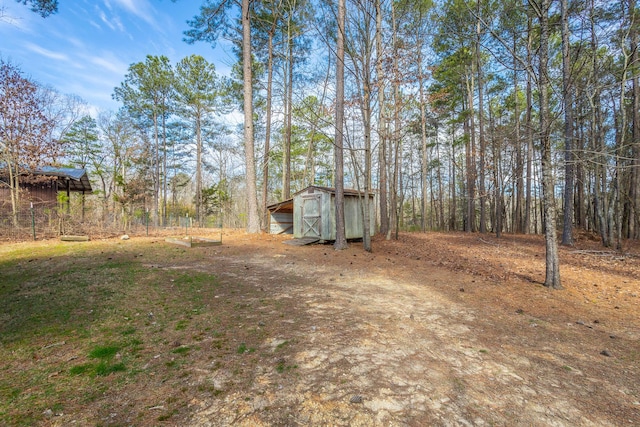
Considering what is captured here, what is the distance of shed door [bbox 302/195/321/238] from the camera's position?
1113cm

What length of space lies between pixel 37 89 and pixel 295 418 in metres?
17.1

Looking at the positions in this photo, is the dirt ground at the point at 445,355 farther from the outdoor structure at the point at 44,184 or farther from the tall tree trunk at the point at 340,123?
the outdoor structure at the point at 44,184

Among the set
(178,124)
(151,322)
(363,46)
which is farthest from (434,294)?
(178,124)

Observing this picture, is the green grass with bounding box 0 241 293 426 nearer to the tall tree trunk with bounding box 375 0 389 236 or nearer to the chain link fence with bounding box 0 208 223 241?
the chain link fence with bounding box 0 208 223 241

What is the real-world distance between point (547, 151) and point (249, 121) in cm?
1056

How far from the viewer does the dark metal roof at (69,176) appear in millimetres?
13528

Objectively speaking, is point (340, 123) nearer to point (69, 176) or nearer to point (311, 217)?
point (311, 217)

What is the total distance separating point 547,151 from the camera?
4.73m

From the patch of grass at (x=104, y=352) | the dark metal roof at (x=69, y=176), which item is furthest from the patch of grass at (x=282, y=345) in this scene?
the dark metal roof at (x=69, y=176)

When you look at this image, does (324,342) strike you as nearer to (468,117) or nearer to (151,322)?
(151,322)

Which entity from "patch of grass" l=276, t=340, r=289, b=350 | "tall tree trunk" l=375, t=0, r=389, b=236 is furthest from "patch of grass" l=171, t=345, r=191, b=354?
"tall tree trunk" l=375, t=0, r=389, b=236

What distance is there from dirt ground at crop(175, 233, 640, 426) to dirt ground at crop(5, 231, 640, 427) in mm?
13

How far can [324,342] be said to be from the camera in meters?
2.65

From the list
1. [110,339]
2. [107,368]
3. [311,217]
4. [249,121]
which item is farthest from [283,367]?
[249,121]
